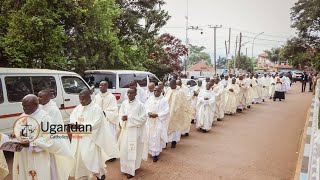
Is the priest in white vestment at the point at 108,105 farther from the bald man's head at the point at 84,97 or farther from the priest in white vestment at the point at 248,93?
the priest in white vestment at the point at 248,93

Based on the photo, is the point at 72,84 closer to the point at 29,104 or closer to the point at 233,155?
the point at 233,155

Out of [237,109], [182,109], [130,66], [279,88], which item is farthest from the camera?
[279,88]

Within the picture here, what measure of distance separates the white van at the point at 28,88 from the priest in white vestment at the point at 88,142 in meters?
2.31

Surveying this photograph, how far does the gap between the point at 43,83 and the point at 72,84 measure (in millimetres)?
1122

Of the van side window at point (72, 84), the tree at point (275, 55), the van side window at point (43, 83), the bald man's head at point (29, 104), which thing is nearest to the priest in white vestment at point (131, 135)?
the van side window at point (43, 83)

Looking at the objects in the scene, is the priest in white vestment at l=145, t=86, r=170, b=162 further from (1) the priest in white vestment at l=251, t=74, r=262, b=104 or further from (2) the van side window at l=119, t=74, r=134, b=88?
(1) the priest in white vestment at l=251, t=74, r=262, b=104

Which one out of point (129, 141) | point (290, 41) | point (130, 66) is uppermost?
point (290, 41)

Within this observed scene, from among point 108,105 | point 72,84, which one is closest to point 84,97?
point 108,105

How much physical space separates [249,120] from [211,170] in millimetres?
7308

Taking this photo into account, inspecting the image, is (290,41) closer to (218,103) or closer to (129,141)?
(218,103)

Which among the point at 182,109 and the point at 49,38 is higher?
the point at 49,38

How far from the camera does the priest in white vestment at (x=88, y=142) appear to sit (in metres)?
5.31

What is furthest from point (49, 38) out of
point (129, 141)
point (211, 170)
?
point (211, 170)

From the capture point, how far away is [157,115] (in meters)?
7.50
